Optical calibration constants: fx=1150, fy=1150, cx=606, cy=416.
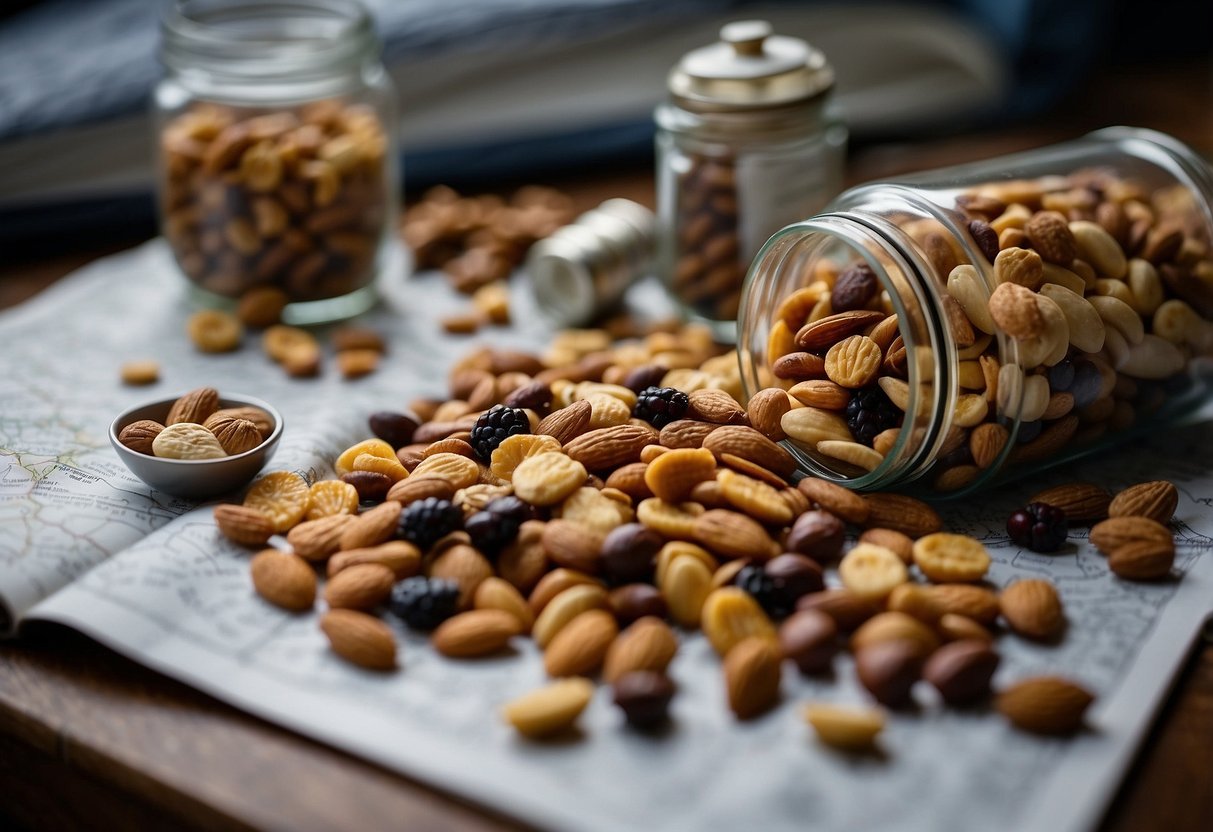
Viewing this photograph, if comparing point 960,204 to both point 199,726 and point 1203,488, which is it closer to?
point 1203,488

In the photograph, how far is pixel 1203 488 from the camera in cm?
89

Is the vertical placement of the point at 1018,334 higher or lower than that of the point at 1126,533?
higher

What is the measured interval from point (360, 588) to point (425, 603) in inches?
Result: 1.8

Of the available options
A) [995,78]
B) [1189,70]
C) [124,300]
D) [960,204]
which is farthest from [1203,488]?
[1189,70]

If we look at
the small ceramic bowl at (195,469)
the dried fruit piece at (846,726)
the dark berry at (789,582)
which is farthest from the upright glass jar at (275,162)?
the dried fruit piece at (846,726)

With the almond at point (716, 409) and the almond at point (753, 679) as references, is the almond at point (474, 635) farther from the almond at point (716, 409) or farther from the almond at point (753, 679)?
the almond at point (716, 409)

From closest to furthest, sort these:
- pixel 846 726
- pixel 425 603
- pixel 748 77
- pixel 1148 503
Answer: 1. pixel 846 726
2. pixel 425 603
3. pixel 1148 503
4. pixel 748 77

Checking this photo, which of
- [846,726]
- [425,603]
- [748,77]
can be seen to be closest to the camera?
[846,726]

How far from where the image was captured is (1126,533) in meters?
0.78

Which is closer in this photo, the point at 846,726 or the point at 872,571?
the point at 846,726

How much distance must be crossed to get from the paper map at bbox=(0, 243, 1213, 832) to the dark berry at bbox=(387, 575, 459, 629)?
0.05ft

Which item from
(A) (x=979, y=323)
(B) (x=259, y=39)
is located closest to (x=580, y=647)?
(A) (x=979, y=323)

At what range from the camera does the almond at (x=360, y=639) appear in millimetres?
691

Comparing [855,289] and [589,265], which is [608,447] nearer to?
[855,289]
